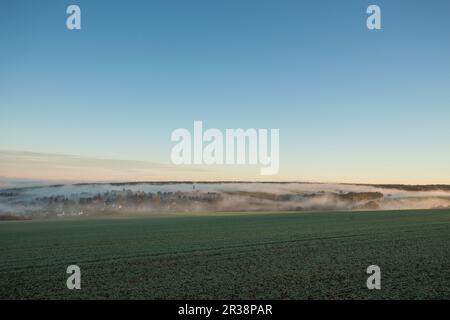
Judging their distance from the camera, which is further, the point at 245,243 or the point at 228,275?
the point at 245,243

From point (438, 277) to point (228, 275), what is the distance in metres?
6.53

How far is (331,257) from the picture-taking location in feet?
60.3

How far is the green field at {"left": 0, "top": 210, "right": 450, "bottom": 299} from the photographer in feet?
42.4

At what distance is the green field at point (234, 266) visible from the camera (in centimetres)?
1293

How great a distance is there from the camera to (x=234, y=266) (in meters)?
16.7

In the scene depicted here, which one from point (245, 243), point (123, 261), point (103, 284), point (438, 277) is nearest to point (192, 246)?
point (245, 243)

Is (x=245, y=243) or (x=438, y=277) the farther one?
(x=245, y=243)
